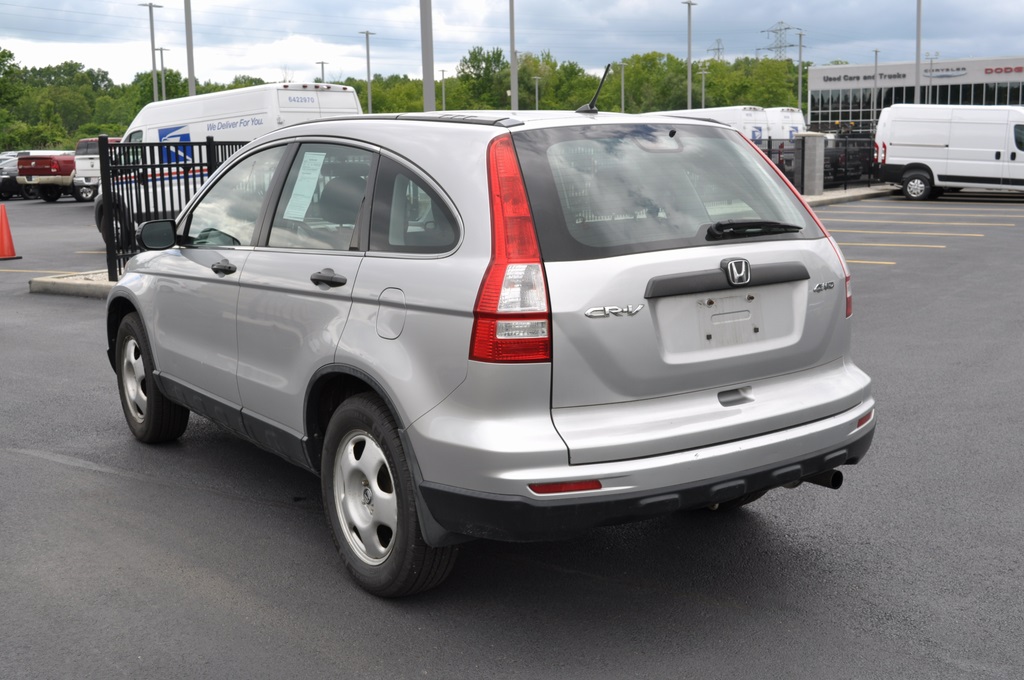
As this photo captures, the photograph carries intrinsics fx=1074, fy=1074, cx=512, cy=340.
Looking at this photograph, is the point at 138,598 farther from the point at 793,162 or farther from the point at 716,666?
the point at 793,162

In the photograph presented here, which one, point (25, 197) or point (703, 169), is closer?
point (703, 169)

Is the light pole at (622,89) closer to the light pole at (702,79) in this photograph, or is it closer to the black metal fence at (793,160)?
the light pole at (702,79)

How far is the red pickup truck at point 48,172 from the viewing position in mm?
36844

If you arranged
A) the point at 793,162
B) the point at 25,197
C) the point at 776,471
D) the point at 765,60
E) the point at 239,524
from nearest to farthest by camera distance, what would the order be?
the point at 776,471 → the point at 239,524 → the point at 793,162 → the point at 25,197 → the point at 765,60

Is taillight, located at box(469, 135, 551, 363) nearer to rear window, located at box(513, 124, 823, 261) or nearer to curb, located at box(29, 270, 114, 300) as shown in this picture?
rear window, located at box(513, 124, 823, 261)

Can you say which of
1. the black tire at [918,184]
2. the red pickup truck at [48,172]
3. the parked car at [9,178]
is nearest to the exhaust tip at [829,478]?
the black tire at [918,184]

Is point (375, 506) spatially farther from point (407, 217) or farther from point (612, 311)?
point (612, 311)

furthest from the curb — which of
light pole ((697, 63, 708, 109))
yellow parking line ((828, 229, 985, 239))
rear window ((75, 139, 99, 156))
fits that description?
light pole ((697, 63, 708, 109))

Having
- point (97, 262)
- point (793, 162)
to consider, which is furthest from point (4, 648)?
point (793, 162)

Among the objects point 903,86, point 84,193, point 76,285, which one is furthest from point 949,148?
point 903,86

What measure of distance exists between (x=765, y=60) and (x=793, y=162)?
4179 inches

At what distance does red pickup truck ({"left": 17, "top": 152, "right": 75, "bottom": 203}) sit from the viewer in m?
36.8

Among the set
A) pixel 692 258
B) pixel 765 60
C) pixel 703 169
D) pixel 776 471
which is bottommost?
pixel 776 471

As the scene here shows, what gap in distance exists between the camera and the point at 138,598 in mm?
4082
